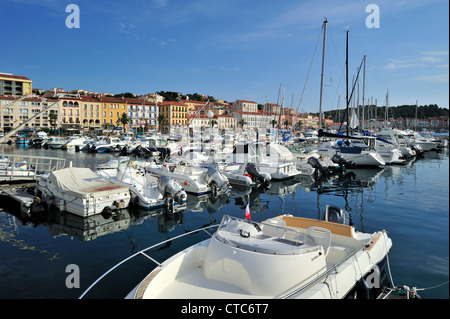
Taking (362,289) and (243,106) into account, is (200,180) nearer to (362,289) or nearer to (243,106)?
(362,289)

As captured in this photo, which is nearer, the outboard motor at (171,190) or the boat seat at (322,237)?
the boat seat at (322,237)

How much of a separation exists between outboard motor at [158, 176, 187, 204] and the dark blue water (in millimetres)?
761

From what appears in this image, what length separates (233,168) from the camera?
24.6 m

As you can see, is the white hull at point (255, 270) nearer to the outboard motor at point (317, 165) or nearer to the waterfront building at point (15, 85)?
the outboard motor at point (317, 165)

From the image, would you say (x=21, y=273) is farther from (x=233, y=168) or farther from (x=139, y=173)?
(x=233, y=168)

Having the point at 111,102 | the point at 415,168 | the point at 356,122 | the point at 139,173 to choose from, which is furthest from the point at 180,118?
the point at 139,173

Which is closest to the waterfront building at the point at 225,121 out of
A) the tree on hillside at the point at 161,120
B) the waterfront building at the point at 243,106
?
the waterfront building at the point at 243,106

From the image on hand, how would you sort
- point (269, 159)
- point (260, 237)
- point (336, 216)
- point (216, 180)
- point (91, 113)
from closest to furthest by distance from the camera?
point (260, 237) < point (336, 216) < point (216, 180) < point (269, 159) < point (91, 113)

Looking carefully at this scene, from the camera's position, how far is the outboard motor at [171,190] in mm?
15227

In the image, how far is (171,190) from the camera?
1530cm

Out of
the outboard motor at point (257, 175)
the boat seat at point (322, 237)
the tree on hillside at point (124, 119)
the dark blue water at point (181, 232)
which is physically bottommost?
the dark blue water at point (181, 232)

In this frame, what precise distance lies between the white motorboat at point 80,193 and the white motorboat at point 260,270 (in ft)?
28.0

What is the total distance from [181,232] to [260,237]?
6387 millimetres

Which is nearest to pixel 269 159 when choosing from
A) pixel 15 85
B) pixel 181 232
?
pixel 181 232
